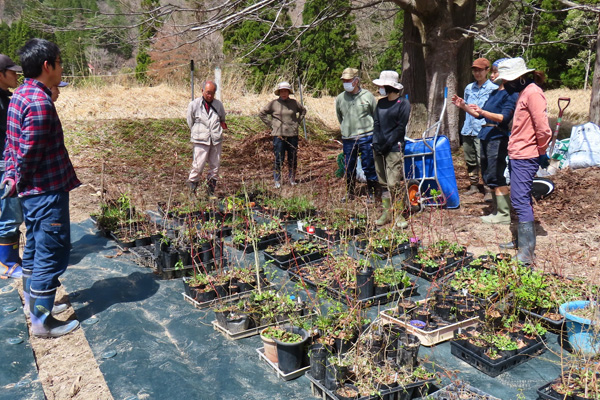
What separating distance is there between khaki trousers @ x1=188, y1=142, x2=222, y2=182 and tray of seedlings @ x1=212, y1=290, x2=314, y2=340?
3.06 metres

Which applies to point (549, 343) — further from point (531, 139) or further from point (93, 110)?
point (93, 110)

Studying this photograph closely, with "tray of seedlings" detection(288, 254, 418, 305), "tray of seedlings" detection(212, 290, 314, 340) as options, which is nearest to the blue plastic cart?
"tray of seedlings" detection(288, 254, 418, 305)

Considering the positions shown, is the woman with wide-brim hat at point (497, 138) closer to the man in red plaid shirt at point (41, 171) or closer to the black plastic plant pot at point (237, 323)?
the black plastic plant pot at point (237, 323)

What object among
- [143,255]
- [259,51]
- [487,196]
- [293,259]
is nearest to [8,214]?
[143,255]

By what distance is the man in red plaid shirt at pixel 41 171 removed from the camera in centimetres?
317

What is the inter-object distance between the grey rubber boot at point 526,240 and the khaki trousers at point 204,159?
3651 mm

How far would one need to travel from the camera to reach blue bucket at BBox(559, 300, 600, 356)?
264cm

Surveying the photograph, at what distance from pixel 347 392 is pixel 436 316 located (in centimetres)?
113

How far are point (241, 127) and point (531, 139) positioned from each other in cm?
844

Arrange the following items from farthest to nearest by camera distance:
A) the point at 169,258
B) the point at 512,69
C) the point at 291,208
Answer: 1. the point at 291,208
2. the point at 169,258
3. the point at 512,69

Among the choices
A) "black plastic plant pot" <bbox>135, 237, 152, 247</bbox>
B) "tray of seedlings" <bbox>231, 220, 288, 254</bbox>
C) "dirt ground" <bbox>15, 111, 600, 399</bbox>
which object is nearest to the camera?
"dirt ground" <bbox>15, 111, 600, 399</bbox>

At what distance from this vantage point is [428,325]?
3.28 metres

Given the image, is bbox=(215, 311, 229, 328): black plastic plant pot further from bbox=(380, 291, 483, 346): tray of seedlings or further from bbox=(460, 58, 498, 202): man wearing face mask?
bbox=(460, 58, 498, 202): man wearing face mask

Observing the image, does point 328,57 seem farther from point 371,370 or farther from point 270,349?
point 371,370
